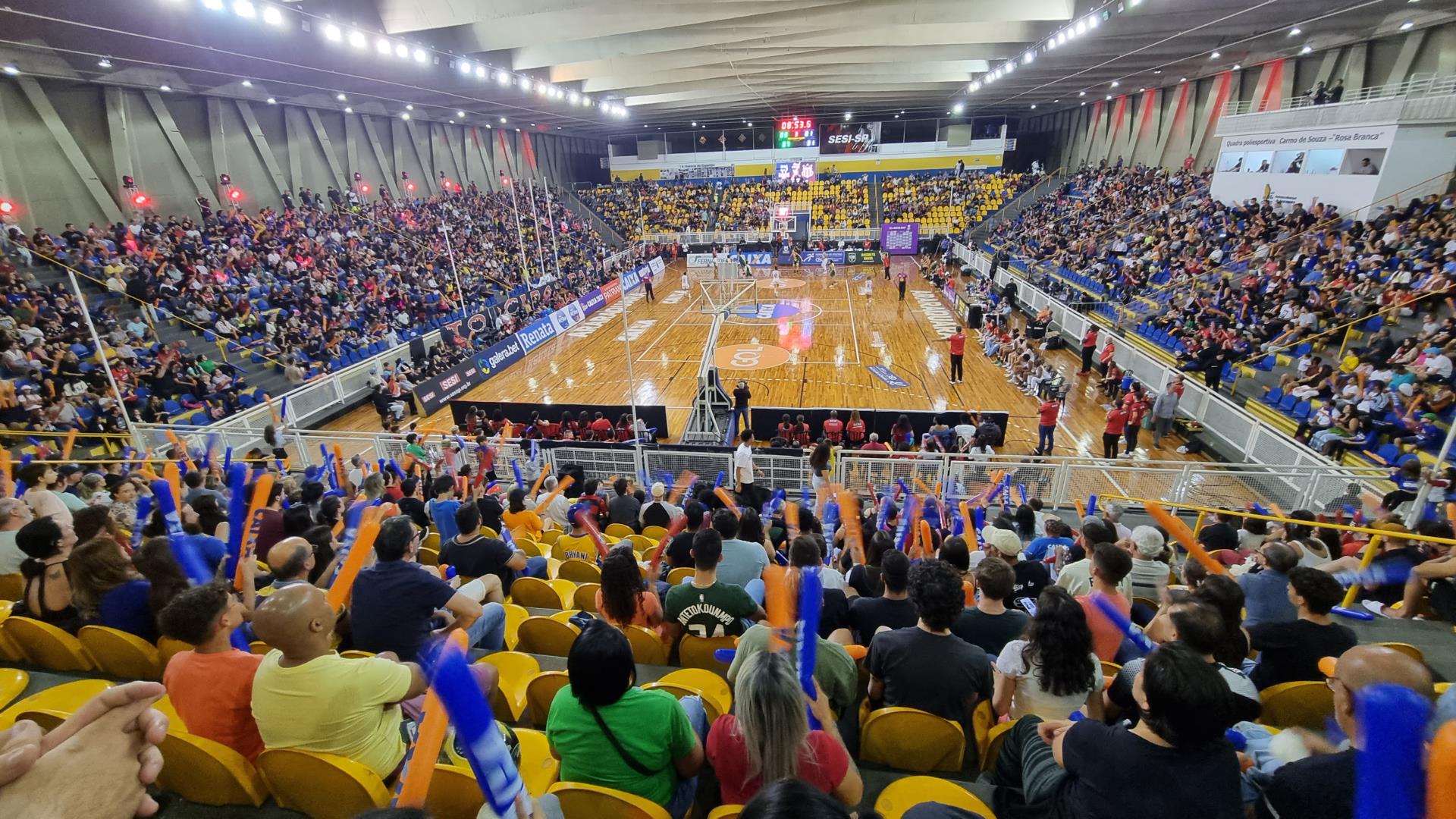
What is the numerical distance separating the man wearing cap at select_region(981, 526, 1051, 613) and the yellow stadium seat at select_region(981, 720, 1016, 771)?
1586 millimetres

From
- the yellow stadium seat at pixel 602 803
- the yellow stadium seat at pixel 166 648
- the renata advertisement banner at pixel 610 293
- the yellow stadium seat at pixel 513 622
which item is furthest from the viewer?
→ the renata advertisement banner at pixel 610 293

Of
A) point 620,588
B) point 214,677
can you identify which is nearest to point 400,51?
point 620,588

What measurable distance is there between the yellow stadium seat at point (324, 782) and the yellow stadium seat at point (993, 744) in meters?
2.41

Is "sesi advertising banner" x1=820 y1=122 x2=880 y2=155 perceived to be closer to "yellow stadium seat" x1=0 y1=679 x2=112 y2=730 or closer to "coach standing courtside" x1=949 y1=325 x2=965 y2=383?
"coach standing courtside" x1=949 y1=325 x2=965 y2=383

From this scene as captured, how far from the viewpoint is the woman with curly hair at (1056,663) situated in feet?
7.63

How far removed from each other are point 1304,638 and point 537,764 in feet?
11.8

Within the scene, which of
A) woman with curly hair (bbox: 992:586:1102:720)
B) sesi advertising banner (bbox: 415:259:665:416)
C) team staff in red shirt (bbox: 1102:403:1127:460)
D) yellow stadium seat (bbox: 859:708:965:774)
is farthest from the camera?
sesi advertising banner (bbox: 415:259:665:416)

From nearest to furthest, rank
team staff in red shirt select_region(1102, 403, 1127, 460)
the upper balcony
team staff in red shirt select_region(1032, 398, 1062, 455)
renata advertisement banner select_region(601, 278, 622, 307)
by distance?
team staff in red shirt select_region(1102, 403, 1127, 460) < team staff in red shirt select_region(1032, 398, 1062, 455) < the upper balcony < renata advertisement banner select_region(601, 278, 622, 307)

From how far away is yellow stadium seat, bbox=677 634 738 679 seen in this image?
11.0 ft

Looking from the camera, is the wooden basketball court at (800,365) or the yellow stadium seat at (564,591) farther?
the wooden basketball court at (800,365)

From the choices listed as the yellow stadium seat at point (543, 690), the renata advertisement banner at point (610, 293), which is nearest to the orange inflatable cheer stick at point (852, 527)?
the yellow stadium seat at point (543, 690)

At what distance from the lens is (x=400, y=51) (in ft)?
45.5

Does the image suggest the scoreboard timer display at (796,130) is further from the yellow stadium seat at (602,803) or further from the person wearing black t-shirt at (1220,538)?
the yellow stadium seat at (602,803)

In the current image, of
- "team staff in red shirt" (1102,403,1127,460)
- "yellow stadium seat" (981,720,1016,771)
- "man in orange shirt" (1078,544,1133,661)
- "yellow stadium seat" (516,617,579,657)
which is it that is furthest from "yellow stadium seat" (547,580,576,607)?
"team staff in red shirt" (1102,403,1127,460)
